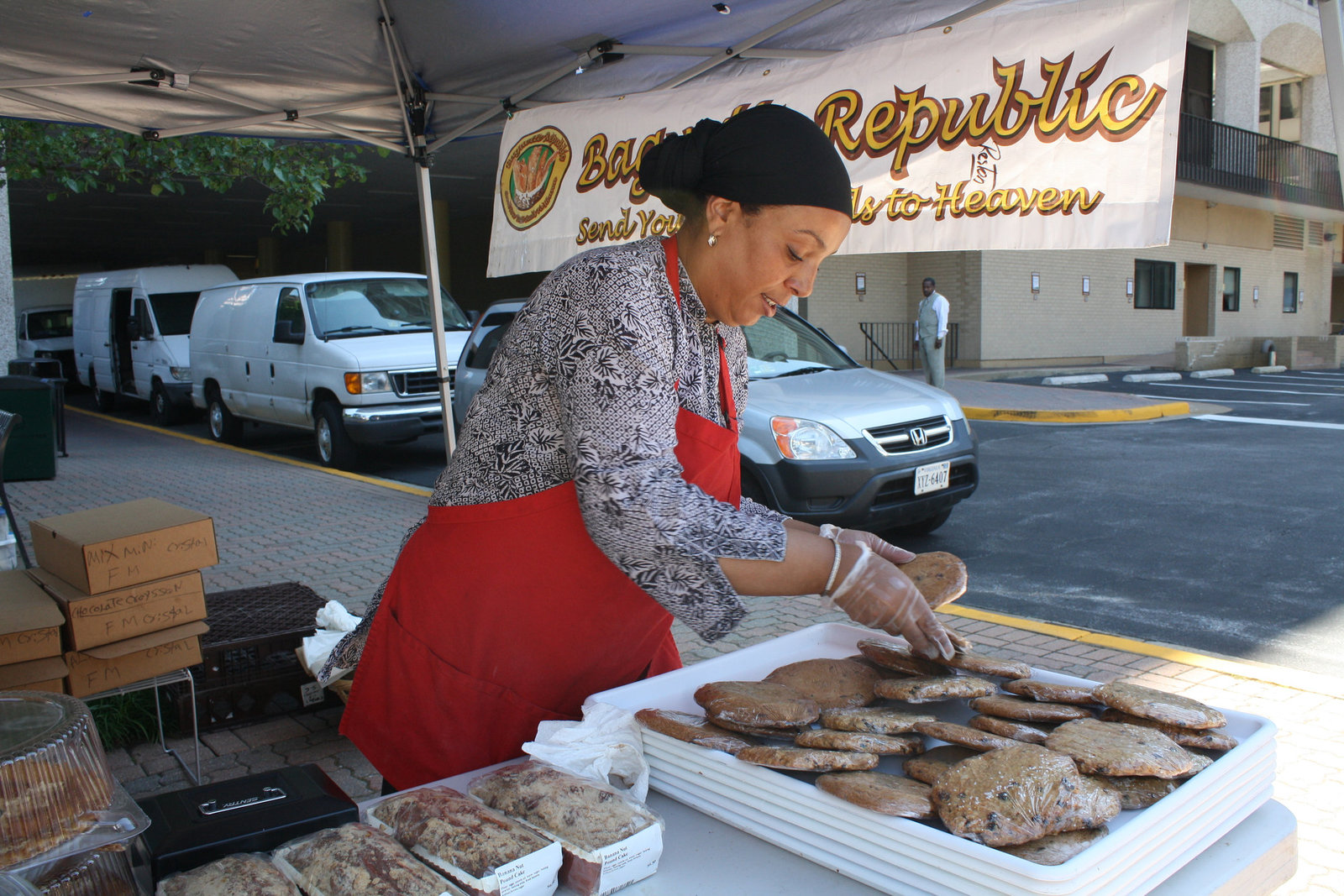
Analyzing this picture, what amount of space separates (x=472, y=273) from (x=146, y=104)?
27023mm

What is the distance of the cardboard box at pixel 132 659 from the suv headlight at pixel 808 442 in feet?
13.1

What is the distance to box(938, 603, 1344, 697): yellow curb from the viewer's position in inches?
176

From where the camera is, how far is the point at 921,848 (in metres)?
1.22

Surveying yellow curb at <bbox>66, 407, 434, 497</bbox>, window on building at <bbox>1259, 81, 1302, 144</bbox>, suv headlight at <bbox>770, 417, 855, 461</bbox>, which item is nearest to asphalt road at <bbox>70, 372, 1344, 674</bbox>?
yellow curb at <bbox>66, 407, 434, 497</bbox>

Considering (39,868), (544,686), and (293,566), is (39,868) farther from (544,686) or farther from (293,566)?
(293,566)

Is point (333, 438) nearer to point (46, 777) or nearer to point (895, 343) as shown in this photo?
point (46, 777)

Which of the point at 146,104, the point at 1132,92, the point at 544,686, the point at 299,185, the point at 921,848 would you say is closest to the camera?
the point at 921,848

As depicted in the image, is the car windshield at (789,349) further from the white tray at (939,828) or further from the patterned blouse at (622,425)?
the white tray at (939,828)

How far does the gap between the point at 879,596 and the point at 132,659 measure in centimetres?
275

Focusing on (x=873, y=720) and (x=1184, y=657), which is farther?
(x=1184, y=657)

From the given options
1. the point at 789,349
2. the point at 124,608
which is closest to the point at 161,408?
the point at 789,349

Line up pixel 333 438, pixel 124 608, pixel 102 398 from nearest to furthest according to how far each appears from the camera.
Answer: pixel 124 608
pixel 333 438
pixel 102 398

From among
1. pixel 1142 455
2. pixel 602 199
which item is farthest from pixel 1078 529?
Result: pixel 602 199

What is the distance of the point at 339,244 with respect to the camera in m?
28.8
